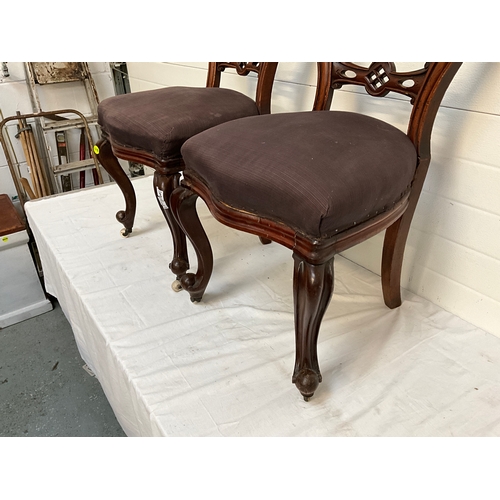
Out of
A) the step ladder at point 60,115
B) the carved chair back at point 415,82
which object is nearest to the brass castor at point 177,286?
the carved chair back at point 415,82

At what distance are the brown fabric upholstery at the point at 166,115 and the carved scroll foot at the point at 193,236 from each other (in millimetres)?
101

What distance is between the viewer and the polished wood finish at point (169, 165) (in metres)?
0.93

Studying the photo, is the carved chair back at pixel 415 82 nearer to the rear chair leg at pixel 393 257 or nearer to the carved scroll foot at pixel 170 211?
the rear chair leg at pixel 393 257

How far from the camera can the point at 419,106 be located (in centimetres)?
76

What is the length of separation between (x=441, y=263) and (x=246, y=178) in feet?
2.00

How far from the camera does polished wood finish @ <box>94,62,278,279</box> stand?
36.4 inches

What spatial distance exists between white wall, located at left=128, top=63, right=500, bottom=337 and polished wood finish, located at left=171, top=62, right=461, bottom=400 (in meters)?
0.11

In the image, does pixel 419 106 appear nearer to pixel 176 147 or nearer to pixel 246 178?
pixel 246 178

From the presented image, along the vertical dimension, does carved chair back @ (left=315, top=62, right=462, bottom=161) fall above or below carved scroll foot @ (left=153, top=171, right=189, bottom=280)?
above

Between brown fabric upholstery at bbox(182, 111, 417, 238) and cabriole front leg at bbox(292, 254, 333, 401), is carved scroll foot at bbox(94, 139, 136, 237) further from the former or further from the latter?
cabriole front leg at bbox(292, 254, 333, 401)

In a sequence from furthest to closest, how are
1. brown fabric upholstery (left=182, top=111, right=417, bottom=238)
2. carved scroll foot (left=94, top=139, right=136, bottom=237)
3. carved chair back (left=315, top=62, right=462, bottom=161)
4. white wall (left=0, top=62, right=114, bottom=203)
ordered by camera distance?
white wall (left=0, top=62, right=114, bottom=203) < carved scroll foot (left=94, top=139, right=136, bottom=237) < carved chair back (left=315, top=62, right=462, bottom=161) < brown fabric upholstery (left=182, top=111, right=417, bottom=238)

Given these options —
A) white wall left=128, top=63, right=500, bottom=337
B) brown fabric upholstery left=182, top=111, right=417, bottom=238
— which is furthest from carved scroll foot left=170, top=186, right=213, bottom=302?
white wall left=128, top=63, right=500, bottom=337

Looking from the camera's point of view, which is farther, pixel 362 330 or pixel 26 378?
pixel 26 378
